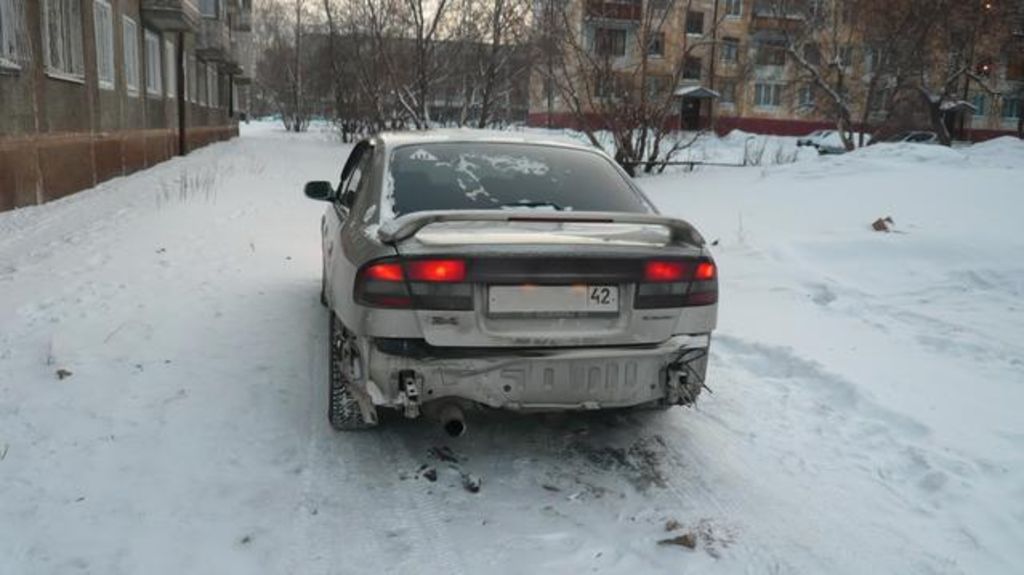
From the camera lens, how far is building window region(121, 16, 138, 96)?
16.8 meters

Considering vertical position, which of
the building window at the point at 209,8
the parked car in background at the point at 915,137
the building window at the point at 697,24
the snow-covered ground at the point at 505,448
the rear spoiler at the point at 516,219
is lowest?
the snow-covered ground at the point at 505,448

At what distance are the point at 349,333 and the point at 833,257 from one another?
19.6ft

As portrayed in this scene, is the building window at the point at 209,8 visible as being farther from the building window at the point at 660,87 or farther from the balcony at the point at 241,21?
the building window at the point at 660,87

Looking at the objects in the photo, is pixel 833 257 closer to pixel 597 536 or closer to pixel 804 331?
pixel 804 331

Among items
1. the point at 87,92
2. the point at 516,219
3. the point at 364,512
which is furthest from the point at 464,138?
the point at 87,92

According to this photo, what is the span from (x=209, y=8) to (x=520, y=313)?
27.8 metres

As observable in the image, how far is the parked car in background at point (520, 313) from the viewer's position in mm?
3293

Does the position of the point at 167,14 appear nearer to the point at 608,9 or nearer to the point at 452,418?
the point at 608,9

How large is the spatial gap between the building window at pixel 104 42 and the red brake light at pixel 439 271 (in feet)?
42.8

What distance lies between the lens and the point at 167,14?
18.5 metres

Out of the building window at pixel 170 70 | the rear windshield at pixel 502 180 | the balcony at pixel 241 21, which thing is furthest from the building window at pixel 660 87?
the balcony at pixel 241 21

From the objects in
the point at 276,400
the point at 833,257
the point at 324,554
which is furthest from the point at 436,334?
the point at 833,257

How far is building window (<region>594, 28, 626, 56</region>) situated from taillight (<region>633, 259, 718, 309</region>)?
15156mm

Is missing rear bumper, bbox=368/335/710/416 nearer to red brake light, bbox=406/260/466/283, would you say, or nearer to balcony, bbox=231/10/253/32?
red brake light, bbox=406/260/466/283
